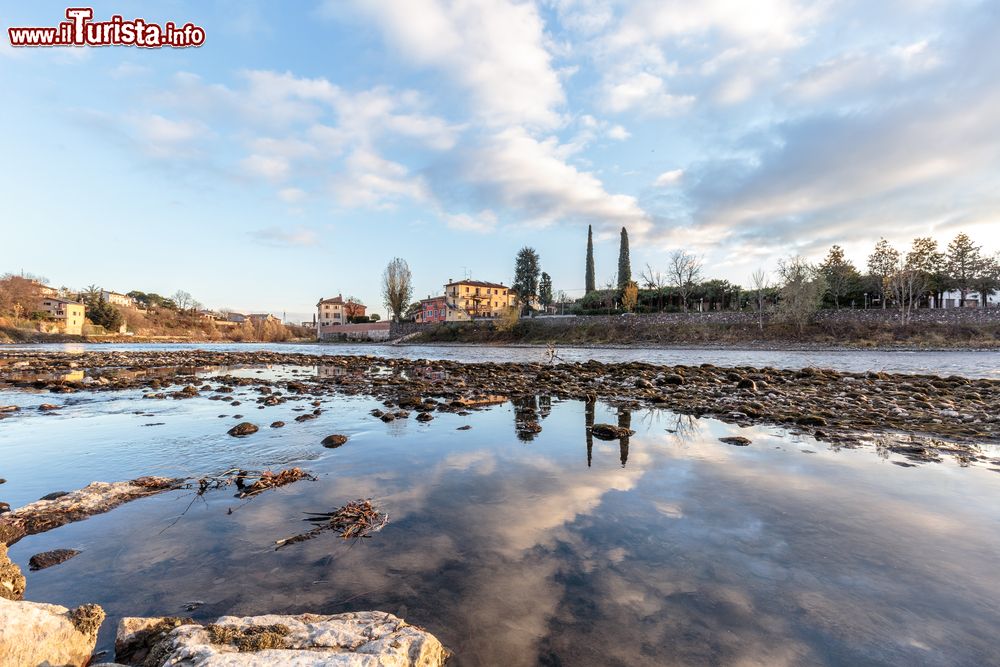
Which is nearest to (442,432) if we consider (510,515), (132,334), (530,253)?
(510,515)

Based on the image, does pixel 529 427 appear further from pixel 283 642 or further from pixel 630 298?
pixel 630 298

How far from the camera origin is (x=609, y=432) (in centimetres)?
892

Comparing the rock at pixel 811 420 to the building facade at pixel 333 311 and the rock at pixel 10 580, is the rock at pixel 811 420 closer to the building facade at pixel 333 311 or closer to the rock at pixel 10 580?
the rock at pixel 10 580

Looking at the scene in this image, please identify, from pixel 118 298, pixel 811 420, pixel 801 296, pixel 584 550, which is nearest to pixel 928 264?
pixel 801 296

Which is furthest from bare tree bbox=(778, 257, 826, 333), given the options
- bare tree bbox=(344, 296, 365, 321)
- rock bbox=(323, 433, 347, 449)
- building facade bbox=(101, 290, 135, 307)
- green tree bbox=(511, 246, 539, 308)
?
building facade bbox=(101, 290, 135, 307)

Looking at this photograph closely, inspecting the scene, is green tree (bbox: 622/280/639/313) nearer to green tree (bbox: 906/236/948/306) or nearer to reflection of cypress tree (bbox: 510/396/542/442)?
green tree (bbox: 906/236/948/306)

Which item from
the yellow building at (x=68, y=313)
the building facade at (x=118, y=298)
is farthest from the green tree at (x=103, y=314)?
the building facade at (x=118, y=298)

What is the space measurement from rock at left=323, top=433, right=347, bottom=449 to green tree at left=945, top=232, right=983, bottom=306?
3525 inches

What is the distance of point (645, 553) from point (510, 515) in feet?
5.19

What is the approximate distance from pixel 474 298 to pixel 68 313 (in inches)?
3325

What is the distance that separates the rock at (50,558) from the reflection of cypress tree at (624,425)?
21.9 ft

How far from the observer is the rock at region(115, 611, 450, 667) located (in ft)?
7.18

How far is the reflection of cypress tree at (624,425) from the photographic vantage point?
292 inches

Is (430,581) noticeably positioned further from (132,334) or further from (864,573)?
(132,334)
